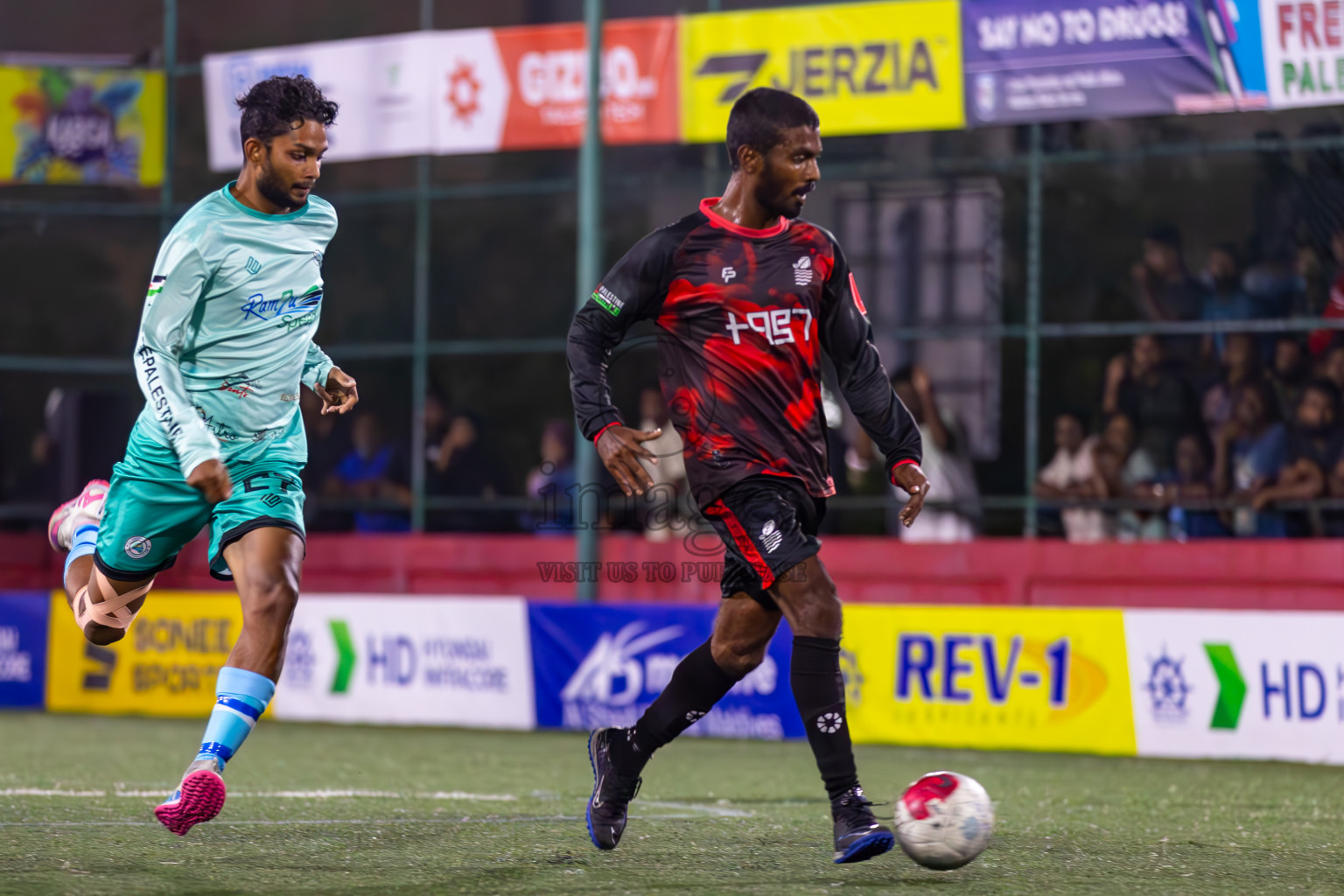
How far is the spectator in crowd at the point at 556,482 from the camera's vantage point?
16219 mm

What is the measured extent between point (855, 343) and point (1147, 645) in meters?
6.01

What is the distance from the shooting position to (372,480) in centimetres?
1805

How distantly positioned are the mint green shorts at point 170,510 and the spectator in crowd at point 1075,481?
982 centimetres

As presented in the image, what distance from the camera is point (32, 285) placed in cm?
1952

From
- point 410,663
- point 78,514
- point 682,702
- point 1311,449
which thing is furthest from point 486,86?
point 682,702

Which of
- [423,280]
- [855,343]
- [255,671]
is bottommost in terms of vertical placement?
[255,671]

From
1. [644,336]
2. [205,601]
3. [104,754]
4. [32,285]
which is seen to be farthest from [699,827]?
[32,285]

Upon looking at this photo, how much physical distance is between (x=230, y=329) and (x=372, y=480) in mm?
12314

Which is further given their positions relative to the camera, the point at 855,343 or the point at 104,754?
the point at 104,754

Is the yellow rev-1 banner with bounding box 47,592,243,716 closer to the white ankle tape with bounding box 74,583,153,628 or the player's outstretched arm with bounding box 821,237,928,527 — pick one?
the white ankle tape with bounding box 74,583,153,628

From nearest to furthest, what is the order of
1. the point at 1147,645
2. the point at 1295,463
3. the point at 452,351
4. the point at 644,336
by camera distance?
1. the point at 1147,645
2. the point at 1295,463
3. the point at 644,336
4. the point at 452,351

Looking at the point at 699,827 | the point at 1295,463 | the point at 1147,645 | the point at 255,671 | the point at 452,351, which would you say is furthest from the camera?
the point at 452,351

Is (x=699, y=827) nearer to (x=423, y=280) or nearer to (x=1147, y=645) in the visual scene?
(x=1147, y=645)

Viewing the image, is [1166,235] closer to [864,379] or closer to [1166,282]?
[1166,282]
